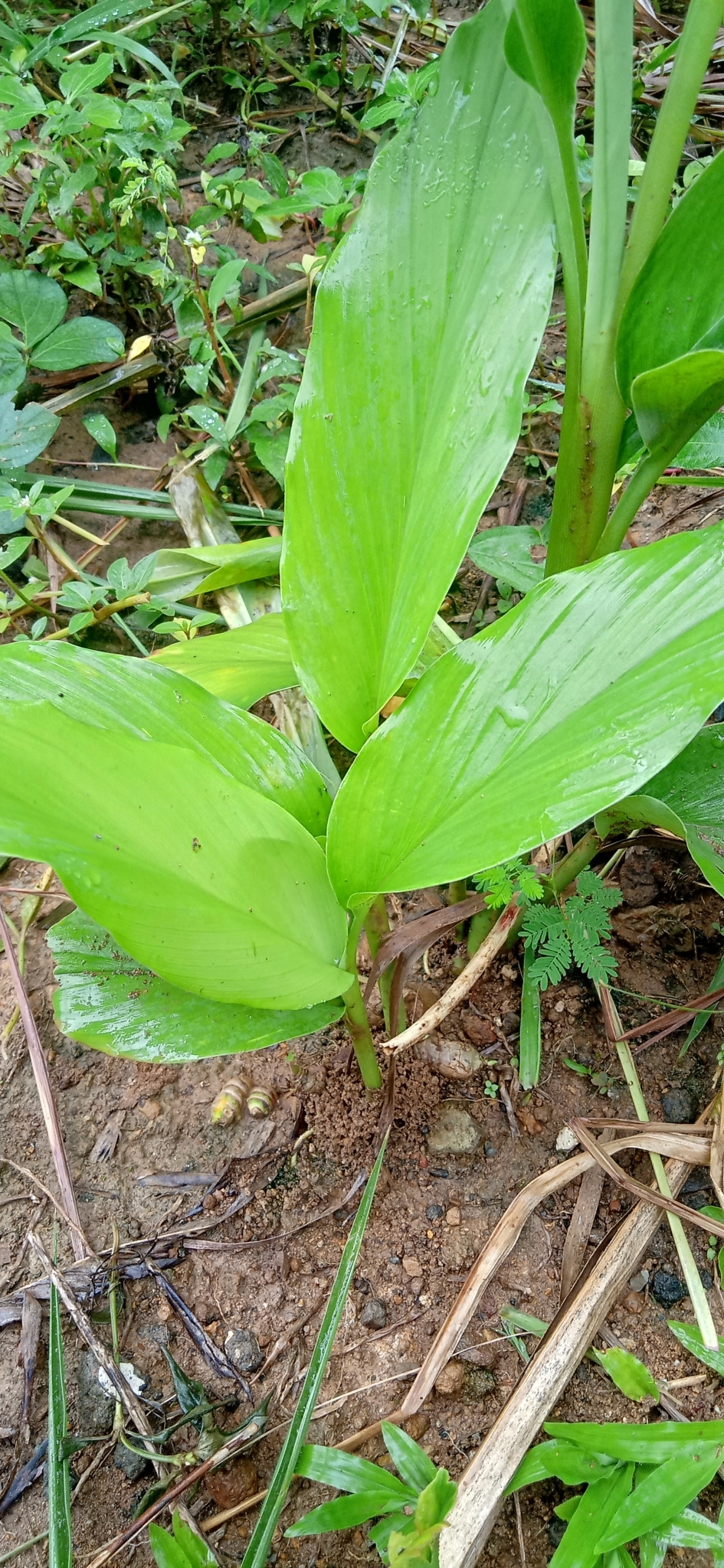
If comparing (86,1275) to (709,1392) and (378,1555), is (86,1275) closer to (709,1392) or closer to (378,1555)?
(378,1555)

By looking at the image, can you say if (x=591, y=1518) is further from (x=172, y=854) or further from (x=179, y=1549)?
(x=172, y=854)

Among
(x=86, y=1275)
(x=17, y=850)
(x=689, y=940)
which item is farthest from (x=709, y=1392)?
(x=17, y=850)

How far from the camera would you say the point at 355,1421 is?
2.11ft

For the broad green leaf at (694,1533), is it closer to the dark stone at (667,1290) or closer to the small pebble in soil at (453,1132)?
the dark stone at (667,1290)

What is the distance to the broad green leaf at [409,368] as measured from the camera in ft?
1.97

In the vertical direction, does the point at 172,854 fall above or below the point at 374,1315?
above

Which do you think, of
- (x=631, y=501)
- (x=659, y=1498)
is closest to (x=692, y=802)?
(x=631, y=501)

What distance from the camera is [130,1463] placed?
2.08ft

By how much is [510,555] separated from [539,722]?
42cm

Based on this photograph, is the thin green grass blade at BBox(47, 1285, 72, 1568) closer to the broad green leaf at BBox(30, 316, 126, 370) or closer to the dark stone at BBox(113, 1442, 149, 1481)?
the dark stone at BBox(113, 1442, 149, 1481)

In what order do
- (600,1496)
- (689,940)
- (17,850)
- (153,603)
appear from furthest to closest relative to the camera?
(153,603)
(689,940)
(600,1496)
(17,850)

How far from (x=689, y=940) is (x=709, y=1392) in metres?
0.38

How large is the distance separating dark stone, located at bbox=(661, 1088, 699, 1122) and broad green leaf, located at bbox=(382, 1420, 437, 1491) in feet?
1.12

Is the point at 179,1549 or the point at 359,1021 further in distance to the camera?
the point at 359,1021
